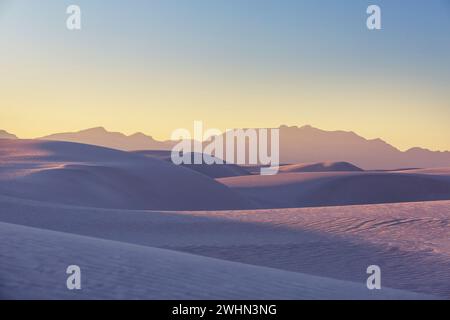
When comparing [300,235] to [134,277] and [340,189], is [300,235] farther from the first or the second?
[340,189]

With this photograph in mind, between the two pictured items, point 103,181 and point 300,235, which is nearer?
point 300,235

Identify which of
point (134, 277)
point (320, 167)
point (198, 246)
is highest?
point (320, 167)

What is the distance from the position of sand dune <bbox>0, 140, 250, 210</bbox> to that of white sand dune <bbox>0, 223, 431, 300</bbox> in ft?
57.8

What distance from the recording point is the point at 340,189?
41844mm

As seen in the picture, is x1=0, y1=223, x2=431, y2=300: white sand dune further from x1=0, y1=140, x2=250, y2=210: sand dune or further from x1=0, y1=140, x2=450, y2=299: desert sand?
x1=0, y1=140, x2=250, y2=210: sand dune

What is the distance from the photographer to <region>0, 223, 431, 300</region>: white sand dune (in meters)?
5.48

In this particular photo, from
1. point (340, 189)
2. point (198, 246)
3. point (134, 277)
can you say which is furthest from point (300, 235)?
point (340, 189)

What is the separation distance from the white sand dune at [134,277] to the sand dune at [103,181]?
17.6 meters

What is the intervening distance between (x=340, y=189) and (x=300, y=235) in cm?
2967

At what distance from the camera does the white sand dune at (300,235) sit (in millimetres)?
9906

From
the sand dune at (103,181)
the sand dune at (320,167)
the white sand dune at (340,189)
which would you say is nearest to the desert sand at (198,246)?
the sand dune at (103,181)

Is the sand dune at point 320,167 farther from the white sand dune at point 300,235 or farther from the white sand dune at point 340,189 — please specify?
the white sand dune at point 300,235

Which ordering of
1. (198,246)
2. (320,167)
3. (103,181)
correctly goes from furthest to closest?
1. (320,167)
2. (103,181)
3. (198,246)
